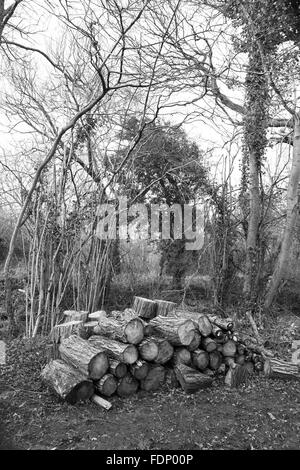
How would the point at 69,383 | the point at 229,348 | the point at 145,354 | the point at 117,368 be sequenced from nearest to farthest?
the point at 69,383 → the point at 117,368 → the point at 145,354 → the point at 229,348

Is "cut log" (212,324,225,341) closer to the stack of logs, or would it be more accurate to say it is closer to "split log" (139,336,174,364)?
the stack of logs

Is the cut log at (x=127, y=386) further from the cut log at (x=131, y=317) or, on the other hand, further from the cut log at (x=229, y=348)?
the cut log at (x=229, y=348)

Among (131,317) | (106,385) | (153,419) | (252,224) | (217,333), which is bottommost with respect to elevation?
(153,419)

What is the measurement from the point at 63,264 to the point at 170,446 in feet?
9.23

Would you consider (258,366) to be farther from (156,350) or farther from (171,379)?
(156,350)

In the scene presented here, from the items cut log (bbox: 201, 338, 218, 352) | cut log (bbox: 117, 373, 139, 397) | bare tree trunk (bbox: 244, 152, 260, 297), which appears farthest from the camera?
bare tree trunk (bbox: 244, 152, 260, 297)

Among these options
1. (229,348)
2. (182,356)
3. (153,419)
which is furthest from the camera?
(229,348)

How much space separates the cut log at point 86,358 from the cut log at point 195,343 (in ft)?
2.29

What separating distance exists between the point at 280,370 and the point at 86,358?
163 cm

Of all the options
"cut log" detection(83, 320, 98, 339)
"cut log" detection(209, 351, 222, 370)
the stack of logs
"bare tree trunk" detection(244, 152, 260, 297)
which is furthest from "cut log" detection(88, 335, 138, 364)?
"bare tree trunk" detection(244, 152, 260, 297)

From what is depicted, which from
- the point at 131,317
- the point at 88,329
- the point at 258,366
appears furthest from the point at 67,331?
the point at 258,366

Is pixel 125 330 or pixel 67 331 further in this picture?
pixel 67 331

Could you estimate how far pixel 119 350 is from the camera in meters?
2.59

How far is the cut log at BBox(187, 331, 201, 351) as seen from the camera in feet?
9.41
